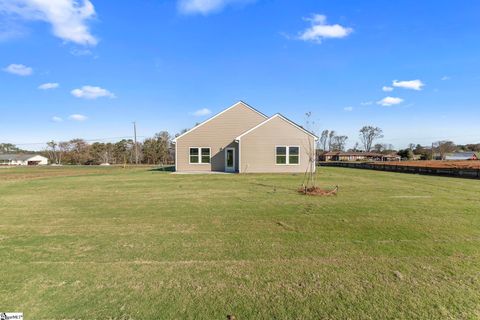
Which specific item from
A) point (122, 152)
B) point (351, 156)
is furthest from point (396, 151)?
point (122, 152)

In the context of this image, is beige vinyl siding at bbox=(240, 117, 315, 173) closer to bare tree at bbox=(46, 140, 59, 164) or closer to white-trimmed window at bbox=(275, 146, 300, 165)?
white-trimmed window at bbox=(275, 146, 300, 165)

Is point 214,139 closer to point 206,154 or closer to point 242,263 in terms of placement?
point 206,154

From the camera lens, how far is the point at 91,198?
923cm

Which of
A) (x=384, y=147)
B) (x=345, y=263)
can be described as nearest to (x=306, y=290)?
(x=345, y=263)

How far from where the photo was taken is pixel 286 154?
21.0 m

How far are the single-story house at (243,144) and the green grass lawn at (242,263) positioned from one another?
13.8 metres

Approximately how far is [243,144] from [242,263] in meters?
17.2

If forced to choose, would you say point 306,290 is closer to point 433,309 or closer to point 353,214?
point 433,309

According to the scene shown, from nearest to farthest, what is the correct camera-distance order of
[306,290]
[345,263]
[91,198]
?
[306,290] → [345,263] → [91,198]

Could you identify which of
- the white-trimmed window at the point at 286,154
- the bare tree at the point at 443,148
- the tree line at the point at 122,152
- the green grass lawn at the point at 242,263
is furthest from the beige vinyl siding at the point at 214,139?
the bare tree at the point at 443,148

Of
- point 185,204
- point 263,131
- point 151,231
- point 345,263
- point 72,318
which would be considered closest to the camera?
point 72,318

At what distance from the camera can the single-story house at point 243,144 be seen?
20750 millimetres

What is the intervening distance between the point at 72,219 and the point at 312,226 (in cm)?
546

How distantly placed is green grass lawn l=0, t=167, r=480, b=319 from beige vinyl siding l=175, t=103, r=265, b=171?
15117 mm
